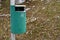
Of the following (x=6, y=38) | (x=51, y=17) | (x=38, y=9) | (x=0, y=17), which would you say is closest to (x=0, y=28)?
(x=6, y=38)

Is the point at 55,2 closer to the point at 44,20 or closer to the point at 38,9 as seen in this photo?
the point at 38,9

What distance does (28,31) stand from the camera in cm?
612

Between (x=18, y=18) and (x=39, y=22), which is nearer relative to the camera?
(x=18, y=18)

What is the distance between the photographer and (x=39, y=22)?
6836 mm

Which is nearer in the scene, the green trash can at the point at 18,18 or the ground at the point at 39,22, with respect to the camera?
the green trash can at the point at 18,18

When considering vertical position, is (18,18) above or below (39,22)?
above

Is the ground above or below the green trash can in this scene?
below

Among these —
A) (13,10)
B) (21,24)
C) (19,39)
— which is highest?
(13,10)

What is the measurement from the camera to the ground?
5.81 metres

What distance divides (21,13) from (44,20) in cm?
280

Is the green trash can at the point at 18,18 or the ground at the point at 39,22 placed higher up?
the green trash can at the point at 18,18

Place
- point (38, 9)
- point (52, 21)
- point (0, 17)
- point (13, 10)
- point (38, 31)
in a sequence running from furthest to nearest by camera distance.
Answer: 1. point (38, 9)
2. point (0, 17)
3. point (52, 21)
4. point (38, 31)
5. point (13, 10)

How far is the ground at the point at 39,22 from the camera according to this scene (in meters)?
5.81

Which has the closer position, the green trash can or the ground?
the green trash can
